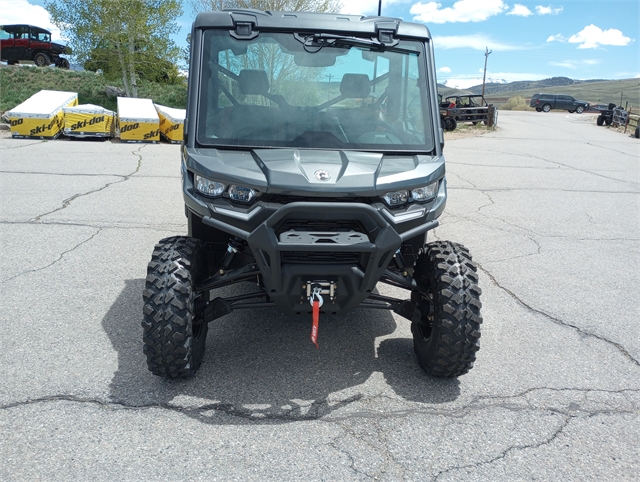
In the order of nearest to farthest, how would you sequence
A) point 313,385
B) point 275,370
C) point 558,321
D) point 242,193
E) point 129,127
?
1. point 242,193
2. point 313,385
3. point 275,370
4. point 558,321
5. point 129,127

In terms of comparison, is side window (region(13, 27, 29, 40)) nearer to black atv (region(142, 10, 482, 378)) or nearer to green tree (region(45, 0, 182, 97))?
green tree (region(45, 0, 182, 97))

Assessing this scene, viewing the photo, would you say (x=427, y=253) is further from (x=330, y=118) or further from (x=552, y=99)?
(x=552, y=99)

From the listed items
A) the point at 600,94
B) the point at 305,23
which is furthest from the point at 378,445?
the point at 600,94

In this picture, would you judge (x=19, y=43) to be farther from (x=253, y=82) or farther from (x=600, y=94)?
(x=600, y=94)

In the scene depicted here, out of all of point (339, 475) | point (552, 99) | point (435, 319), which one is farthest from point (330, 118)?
point (552, 99)

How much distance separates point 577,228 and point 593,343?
4.11m

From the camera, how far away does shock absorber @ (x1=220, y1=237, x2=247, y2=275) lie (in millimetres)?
3688

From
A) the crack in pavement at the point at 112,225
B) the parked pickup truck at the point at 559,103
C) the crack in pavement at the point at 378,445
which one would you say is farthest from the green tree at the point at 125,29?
the parked pickup truck at the point at 559,103

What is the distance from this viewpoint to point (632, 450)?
10.3 feet

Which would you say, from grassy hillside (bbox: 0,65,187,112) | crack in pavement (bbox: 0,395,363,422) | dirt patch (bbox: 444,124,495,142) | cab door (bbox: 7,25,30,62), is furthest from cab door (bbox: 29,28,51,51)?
crack in pavement (bbox: 0,395,363,422)

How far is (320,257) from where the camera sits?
11.0 feet

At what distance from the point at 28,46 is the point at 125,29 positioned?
14.4 meters

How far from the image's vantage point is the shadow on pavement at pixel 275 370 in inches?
135

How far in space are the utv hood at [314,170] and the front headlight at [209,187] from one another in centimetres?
5
